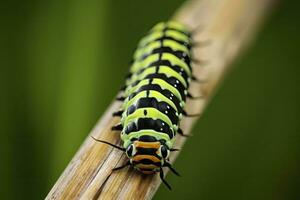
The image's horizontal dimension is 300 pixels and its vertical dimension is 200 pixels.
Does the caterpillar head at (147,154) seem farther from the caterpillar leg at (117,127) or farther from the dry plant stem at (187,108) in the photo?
the caterpillar leg at (117,127)

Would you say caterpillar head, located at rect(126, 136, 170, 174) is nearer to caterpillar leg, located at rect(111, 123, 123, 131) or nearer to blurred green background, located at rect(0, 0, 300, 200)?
caterpillar leg, located at rect(111, 123, 123, 131)

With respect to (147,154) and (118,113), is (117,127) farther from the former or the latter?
(147,154)

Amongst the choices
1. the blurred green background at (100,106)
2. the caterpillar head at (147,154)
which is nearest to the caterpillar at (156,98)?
the caterpillar head at (147,154)

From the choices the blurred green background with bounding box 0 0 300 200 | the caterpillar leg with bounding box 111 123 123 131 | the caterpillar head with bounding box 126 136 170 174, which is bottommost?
the blurred green background with bounding box 0 0 300 200

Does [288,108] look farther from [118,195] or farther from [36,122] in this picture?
[118,195]

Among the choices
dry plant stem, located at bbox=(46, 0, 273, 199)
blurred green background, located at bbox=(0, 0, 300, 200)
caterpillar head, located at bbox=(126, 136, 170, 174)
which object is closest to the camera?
dry plant stem, located at bbox=(46, 0, 273, 199)

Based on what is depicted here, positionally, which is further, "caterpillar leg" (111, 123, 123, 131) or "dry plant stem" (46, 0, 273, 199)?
"caterpillar leg" (111, 123, 123, 131)

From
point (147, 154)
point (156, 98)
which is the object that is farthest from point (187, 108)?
point (147, 154)

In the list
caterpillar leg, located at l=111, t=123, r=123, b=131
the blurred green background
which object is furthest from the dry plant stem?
the blurred green background
